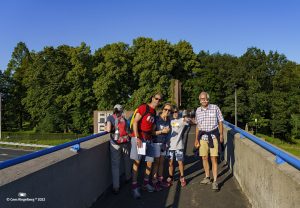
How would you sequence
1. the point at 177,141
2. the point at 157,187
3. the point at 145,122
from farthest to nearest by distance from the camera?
the point at 177,141
the point at 157,187
the point at 145,122

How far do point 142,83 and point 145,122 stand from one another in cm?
4280

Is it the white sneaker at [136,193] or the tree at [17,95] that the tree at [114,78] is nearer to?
the tree at [17,95]

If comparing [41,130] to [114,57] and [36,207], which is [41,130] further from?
[36,207]

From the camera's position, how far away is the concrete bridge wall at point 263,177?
375 cm

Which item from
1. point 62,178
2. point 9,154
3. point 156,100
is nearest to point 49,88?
point 9,154

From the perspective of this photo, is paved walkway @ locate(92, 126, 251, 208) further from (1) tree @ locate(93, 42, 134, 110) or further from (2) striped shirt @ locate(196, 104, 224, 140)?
(1) tree @ locate(93, 42, 134, 110)

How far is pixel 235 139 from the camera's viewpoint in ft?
26.3

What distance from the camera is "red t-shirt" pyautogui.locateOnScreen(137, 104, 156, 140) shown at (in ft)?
21.3

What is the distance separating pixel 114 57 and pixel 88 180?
45.1m

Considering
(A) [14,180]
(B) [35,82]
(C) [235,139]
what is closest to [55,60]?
(B) [35,82]

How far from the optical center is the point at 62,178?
4625mm

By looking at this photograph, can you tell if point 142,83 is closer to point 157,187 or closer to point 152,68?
point 152,68

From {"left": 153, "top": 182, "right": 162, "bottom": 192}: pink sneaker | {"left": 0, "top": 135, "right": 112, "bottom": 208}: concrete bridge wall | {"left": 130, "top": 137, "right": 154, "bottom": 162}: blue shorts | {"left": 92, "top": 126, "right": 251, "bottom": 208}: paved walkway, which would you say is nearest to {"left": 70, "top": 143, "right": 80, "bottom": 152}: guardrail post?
{"left": 0, "top": 135, "right": 112, "bottom": 208}: concrete bridge wall

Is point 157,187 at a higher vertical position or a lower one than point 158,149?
lower
